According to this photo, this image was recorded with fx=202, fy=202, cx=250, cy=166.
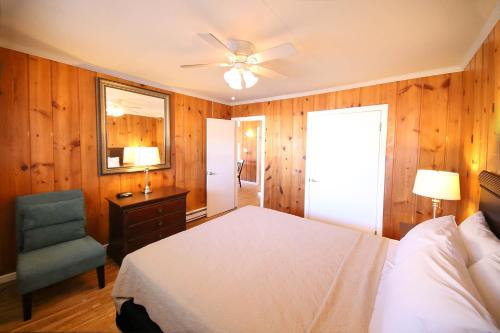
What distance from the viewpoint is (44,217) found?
1.92 metres

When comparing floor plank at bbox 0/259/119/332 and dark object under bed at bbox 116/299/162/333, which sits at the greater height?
dark object under bed at bbox 116/299/162/333

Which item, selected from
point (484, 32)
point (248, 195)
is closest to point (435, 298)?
point (484, 32)

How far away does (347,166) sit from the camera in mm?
2977

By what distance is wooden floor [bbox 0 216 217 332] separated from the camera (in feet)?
5.00

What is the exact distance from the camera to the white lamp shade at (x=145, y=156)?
8.81ft

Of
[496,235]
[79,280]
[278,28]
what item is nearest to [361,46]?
[278,28]

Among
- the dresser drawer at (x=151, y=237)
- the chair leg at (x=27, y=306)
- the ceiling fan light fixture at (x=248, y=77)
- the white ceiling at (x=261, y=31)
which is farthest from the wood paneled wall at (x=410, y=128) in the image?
the chair leg at (x=27, y=306)

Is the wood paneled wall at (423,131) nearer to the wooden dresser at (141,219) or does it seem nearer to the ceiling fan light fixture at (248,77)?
the ceiling fan light fixture at (248,77)

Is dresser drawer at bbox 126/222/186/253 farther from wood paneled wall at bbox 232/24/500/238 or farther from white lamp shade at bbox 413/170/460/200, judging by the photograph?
white lamp shade at bbox 413/170/460/200

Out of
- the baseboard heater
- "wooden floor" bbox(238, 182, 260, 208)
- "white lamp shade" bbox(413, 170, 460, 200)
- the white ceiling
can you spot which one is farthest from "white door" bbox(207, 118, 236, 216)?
"white lamp shade" bbox(413, 170, 460, 200)

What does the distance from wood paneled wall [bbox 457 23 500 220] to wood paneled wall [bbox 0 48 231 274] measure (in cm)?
365

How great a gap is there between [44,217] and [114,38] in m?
1.79

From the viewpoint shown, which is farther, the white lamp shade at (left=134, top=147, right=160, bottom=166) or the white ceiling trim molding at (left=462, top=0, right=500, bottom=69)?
the white lamp shade at (left=134, top=147, right=160, bottom=166)

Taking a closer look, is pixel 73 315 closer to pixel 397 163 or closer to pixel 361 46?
pixel 361 46
